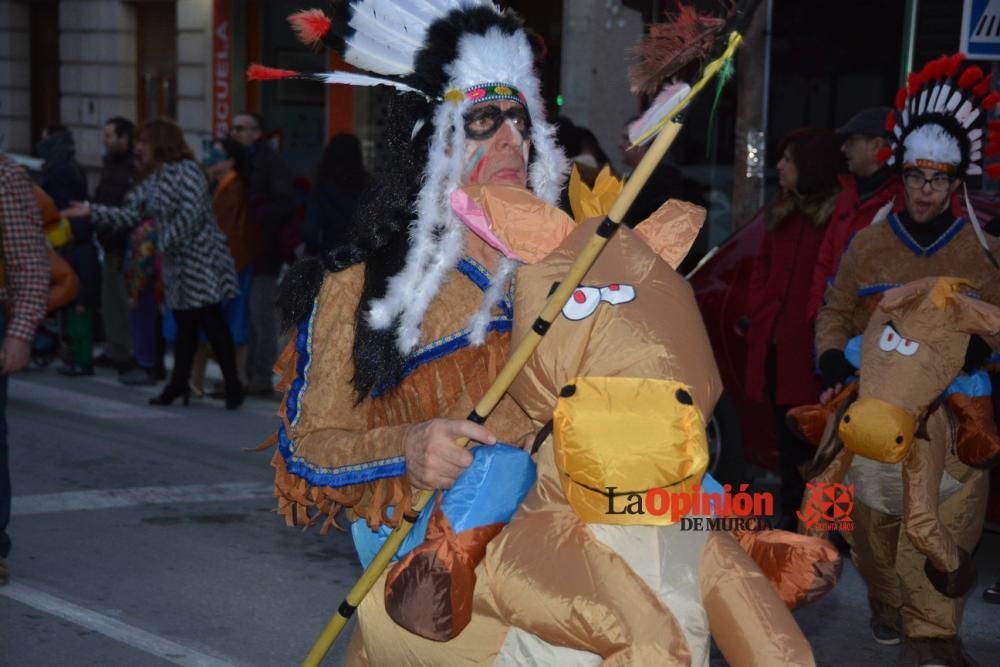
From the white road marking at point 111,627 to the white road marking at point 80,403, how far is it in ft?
13.4

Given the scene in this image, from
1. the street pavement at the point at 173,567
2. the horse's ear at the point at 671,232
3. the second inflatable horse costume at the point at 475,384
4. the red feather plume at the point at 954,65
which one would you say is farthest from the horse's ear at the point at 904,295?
the horse's ear at the point at 671,232


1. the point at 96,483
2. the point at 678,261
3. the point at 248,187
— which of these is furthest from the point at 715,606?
the point at 248,187

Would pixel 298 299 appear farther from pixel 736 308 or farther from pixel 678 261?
pixel 736 308

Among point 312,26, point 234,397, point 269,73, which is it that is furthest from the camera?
point 234,397

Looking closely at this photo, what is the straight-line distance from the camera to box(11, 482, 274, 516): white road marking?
7.22 m

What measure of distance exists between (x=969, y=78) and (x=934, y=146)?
0.26 m

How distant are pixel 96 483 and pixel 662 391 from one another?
19.1ft

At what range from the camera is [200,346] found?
10.8 m

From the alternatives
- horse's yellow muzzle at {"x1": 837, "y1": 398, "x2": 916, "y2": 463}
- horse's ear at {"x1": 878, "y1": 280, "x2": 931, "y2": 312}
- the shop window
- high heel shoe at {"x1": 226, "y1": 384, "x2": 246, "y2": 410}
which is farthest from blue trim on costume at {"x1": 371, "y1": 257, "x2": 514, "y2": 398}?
the shop window

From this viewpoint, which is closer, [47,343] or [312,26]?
[312,26]

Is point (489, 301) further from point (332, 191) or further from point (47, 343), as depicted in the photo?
point (47, 343)

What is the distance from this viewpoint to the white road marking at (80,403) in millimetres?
9945

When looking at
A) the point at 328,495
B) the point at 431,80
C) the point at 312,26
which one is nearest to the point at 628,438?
the point at 328,495

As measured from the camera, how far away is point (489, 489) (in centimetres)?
268
